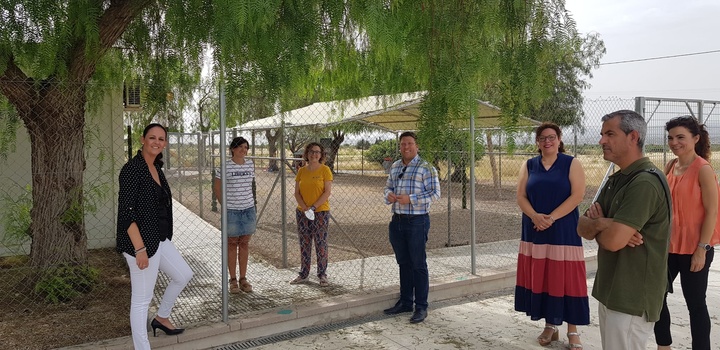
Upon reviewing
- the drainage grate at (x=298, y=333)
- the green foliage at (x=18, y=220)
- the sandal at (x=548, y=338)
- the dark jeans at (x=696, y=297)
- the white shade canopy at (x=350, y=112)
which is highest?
the white shade canopy at (x=350, y=112)

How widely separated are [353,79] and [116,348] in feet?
14.6

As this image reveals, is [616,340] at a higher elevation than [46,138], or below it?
below

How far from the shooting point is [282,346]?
436cm

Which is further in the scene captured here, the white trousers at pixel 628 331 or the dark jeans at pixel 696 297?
the dark jeans at pixel 696 297

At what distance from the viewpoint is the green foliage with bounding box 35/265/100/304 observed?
5.21m

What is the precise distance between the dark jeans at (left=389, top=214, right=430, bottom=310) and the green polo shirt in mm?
2210

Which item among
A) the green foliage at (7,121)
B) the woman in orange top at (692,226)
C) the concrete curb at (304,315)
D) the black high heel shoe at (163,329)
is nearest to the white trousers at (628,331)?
the woman in orange top at (692,226)

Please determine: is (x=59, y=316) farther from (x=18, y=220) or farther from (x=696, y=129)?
(x=696, y=129)

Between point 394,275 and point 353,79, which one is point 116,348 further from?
point 353,79

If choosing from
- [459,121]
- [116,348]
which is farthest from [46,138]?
[459,121]

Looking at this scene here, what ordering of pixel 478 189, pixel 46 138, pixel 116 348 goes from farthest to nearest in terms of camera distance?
1. pixel 478 189
2. pixel 46 138
3. pixel 116 348

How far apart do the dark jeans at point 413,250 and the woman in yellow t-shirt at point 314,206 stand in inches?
47.7

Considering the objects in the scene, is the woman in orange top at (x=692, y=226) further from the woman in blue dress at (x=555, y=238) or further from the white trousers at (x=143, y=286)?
the white trousers at (x=143, y=286)

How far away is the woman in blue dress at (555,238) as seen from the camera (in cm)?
399
